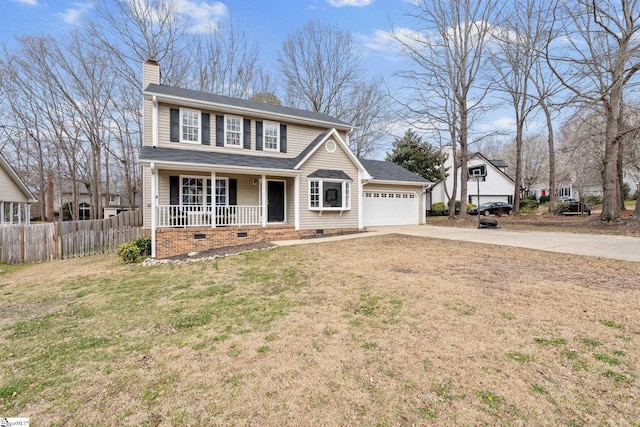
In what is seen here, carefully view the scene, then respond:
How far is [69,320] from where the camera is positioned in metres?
4.60

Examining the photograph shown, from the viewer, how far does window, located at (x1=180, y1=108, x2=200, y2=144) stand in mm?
12969

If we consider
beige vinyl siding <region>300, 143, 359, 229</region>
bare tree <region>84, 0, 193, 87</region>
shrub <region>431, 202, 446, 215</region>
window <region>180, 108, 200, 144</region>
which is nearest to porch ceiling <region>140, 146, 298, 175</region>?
window <region>180, 108, 200, 144</region>

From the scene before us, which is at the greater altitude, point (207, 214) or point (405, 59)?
point (405, 59)

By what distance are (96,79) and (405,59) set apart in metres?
22.0

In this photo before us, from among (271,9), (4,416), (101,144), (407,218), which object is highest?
(271,9)

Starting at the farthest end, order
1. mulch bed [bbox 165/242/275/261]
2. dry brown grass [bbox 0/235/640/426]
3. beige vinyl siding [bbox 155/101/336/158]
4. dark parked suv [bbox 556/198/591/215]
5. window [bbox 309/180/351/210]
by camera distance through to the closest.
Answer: dark parked suv [bbox 556/198/591/215], window [bbox 309/180/351/210], beige vinyl siding [bbox 155/101/336/158], mulch bed [bbox 165/242/275/261], dry brown grass [bbox 0/235/640/426]

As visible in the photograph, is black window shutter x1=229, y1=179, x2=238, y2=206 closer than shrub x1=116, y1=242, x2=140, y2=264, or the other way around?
→ shrub x1=116, y1=242, x2=140, y2=264

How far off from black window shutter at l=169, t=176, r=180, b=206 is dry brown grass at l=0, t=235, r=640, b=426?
6.02 metres

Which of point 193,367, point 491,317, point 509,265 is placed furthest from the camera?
point 509,265

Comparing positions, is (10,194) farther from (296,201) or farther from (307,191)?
(307,191)

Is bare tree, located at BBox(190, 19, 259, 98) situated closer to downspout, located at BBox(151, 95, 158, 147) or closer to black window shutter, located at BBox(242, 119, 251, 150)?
black window shutter, located at BBox(242, 119, 251, 150)

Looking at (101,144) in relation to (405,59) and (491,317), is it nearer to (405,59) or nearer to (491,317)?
(405,59)

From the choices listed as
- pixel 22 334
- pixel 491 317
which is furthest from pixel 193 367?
pixel 491 317

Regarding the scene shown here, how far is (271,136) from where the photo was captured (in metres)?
14.8
